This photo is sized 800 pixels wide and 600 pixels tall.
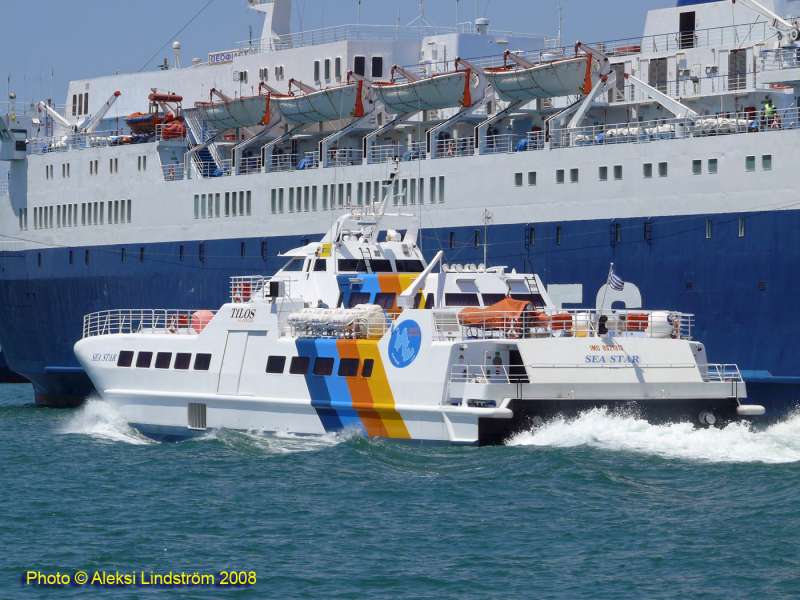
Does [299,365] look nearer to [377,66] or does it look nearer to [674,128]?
Answer: [674,128]

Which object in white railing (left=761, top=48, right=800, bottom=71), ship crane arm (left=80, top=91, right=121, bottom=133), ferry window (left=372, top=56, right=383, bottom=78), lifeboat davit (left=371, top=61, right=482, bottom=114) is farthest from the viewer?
ship crane arm (left=80, top=91, right=121, bottom=133)

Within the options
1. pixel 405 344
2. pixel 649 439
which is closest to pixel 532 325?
pixel 405 344

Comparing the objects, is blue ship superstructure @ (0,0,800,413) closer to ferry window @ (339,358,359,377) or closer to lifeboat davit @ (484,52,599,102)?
lifeboat davit @ (484,52,599,102)

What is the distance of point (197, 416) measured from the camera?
34.6 meters

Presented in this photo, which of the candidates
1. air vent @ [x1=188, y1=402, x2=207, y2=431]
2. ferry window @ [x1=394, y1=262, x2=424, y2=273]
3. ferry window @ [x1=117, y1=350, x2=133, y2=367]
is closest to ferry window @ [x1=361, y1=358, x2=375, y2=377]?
ferry window @ [x1=394, y1=262, x2=424, y2=273]

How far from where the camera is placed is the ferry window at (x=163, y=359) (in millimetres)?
35250

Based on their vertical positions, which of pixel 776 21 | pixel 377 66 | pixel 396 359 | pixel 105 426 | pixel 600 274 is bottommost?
pixel 105 426

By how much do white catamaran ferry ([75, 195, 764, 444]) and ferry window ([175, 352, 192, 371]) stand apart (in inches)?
1.8

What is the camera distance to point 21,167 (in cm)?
5934

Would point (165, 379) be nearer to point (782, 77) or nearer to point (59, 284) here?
point (782, 77)

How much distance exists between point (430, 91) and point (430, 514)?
2469 cm

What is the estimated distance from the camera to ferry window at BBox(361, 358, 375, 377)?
31.4 metres

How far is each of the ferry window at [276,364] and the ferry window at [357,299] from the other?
Answer: 195 centimetres

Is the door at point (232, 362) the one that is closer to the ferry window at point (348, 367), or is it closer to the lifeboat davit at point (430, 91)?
the ferry window at point (348, 367)
